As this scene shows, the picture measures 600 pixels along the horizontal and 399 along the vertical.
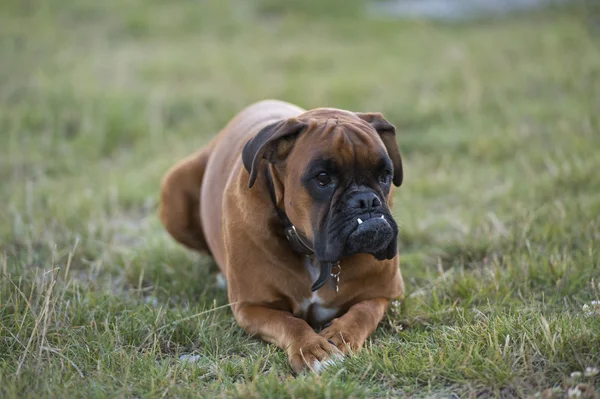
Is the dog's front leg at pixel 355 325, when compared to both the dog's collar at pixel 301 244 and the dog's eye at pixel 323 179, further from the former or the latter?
the dog's eye at pixel 323 179

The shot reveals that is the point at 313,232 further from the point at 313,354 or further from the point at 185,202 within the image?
the point at 185,202

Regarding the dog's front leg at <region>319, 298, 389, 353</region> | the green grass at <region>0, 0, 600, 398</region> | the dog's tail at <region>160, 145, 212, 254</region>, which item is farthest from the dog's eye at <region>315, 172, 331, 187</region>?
the dog's tail at <region>160, 145, 212, 254</region>

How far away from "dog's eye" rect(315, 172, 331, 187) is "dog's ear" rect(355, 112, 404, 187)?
479 millimetres

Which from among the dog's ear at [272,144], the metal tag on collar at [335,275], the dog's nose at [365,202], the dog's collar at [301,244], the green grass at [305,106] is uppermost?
the dog's ear at [272,144]

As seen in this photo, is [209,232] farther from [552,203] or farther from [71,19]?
[71,19]

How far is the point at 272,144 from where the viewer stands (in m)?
3.59

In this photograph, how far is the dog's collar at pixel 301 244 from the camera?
364 centimetres

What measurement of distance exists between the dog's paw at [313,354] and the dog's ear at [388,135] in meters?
0.91

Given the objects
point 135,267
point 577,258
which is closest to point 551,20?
point 577,258

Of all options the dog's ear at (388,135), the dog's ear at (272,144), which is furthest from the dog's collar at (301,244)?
the dog's ear at (388,135)

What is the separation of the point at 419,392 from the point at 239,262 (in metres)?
1.14

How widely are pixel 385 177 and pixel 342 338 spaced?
747 mm

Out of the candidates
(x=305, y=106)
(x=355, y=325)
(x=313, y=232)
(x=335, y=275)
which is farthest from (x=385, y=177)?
(x=305, y=106)

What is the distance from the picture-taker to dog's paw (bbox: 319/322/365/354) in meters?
3.49
